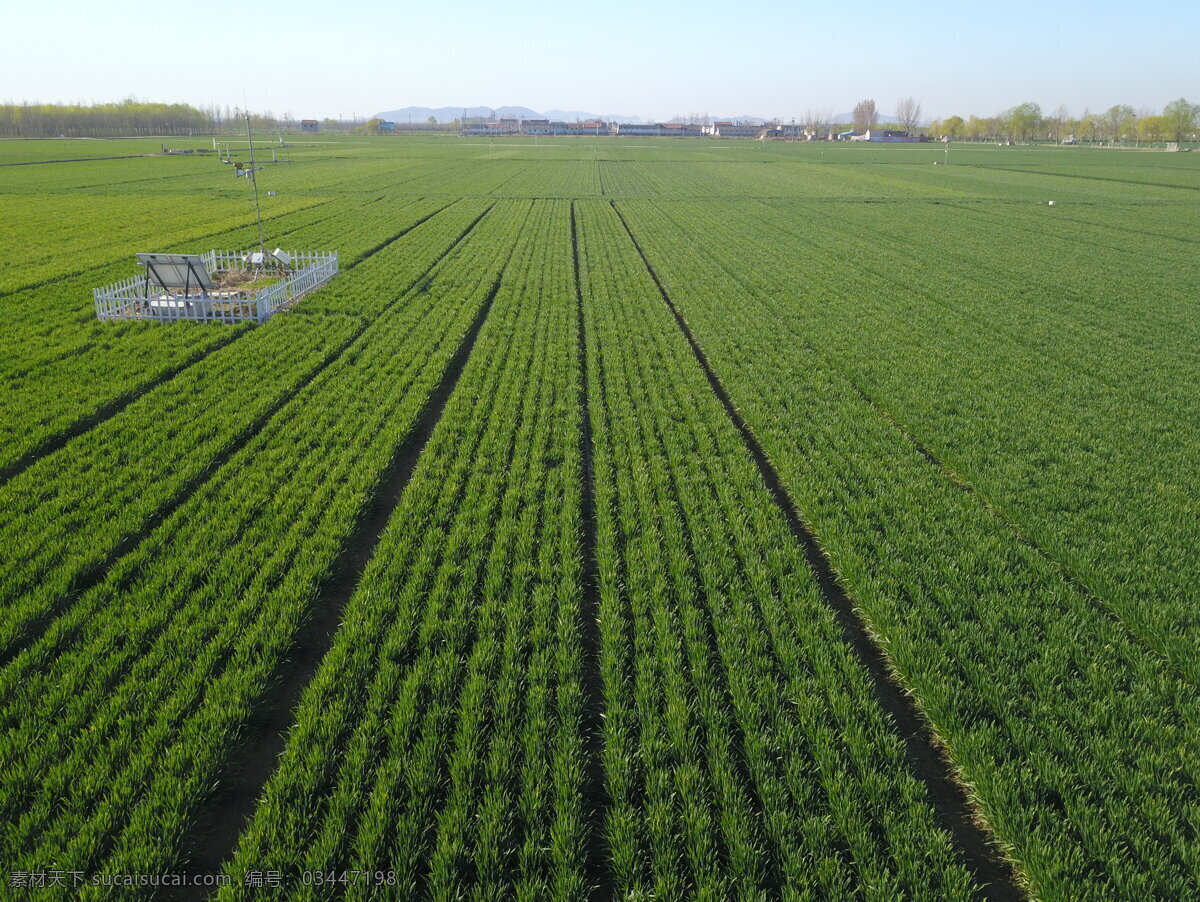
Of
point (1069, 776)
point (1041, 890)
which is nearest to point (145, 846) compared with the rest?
point (1041, 890)

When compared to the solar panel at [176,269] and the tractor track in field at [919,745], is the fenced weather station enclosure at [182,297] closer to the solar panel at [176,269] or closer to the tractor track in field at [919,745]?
the solar panel at [176,269]

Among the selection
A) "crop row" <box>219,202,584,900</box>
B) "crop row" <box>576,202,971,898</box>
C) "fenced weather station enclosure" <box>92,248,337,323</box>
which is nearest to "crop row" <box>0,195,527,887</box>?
"crop row" <box>219,202,584,900</box>

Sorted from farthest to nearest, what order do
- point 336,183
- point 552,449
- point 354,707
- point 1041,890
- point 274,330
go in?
point 336,183 < point 274,330 < point 552,449 < point 354,707 < point 1041,890

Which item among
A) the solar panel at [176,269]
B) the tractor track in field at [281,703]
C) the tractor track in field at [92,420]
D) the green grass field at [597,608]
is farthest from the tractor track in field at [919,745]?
the solar panel at [176,269]

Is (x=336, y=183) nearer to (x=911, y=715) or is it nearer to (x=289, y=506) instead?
(x=289, y=506)

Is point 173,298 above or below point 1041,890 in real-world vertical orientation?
above

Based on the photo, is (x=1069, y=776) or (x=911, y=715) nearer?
(x=1069, y=776)
